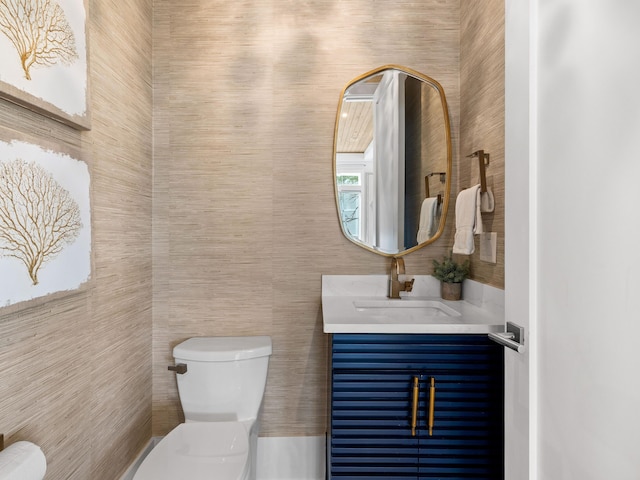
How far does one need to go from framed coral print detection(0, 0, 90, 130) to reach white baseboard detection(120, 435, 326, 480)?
156 centimetres

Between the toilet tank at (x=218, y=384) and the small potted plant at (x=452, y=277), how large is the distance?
2.97 ft

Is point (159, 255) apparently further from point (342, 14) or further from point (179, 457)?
point (342, 14)

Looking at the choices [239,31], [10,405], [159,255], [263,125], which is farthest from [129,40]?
[10,405]

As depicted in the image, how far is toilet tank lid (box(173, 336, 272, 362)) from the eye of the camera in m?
1.66

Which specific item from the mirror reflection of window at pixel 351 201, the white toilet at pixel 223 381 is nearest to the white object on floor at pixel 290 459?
the white toilet at pixel 223 381

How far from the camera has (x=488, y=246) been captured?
1.56 meters

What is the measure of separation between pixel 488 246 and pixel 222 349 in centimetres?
119

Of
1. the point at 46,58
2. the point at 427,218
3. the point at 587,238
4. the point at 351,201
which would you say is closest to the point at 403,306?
the point at 427,218

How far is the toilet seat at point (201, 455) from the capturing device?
47.1 inches

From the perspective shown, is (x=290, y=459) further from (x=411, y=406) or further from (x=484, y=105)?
(x=484, y=105)

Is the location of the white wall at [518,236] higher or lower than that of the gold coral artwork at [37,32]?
lower

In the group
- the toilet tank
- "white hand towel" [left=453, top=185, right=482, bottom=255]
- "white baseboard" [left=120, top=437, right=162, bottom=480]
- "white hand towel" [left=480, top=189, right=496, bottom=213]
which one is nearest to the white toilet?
the toilet tank

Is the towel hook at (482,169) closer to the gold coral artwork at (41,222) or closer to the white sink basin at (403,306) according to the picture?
the white sink basin at (403,306)

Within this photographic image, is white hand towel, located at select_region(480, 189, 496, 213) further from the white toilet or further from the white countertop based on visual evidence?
the white toilet
